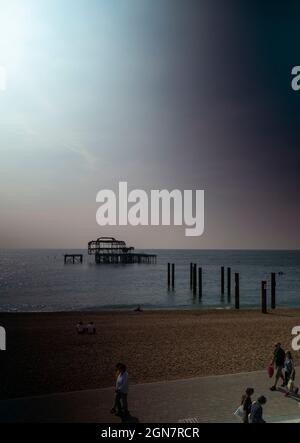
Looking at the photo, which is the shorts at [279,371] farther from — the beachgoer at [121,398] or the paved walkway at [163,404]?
the beachgoer at [121,398]

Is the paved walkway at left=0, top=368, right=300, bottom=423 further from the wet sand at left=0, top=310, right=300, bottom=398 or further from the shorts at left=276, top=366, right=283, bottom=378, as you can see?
the wet sand at left=0, top=310, right=300, bottom=398

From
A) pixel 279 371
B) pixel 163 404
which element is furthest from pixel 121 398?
pixel 279 371

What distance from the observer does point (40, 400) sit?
809 centimetres

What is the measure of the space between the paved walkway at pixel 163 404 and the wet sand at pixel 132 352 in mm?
1230

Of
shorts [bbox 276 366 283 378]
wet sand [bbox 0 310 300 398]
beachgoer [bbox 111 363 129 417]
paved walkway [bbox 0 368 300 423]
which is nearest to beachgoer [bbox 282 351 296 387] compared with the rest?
shorts [bbox 276 366 283 378]

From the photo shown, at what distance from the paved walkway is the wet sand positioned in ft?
4.04

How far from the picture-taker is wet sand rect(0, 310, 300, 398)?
407 inches

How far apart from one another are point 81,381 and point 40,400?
208cm

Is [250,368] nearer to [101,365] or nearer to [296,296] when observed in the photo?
[101,365]

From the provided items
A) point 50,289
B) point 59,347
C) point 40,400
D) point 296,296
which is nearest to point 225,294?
point 296,296

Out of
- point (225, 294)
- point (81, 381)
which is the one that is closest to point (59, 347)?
point (81, 381)

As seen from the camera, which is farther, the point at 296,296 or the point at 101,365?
the point at 296,296
